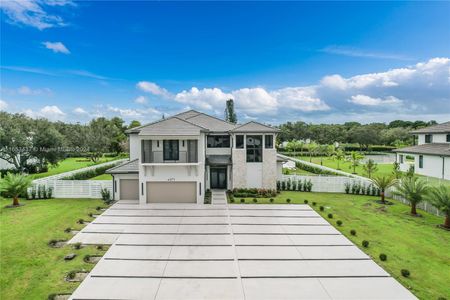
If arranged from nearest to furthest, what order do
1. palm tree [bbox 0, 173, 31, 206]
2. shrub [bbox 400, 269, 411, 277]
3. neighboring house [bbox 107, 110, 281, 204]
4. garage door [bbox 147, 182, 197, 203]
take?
shrub [bbox 400, 269, 411, 277] < palm tree [bbox 0, 173, 31, 206] < neighboring house [bbox 107, 110, 281, 204] < garage door [bbox 147, 182, 197, 203]

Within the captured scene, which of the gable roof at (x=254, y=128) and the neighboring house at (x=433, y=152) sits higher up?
the gable roof at (x=254, y=128)

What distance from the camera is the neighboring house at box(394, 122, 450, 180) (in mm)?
25372

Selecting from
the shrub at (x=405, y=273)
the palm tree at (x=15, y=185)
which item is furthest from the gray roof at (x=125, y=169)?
the shrub at (x=405, y=273)

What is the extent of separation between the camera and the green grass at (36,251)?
869 centimetres

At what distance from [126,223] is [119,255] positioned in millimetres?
4287

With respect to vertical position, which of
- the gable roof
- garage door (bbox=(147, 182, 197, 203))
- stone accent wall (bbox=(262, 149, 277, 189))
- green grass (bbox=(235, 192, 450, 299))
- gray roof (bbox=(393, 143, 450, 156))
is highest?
the gable roof

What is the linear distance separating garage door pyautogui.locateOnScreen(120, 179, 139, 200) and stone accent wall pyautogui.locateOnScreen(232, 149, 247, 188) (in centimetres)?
791

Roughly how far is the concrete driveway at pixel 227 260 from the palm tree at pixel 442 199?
20.8 ft

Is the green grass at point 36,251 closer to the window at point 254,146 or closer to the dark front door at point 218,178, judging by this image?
the dark front door at point 218,178

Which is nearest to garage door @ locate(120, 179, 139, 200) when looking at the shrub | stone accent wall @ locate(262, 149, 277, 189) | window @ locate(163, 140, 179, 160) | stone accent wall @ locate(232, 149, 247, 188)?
window @ locate(163, 140, 179, 160)

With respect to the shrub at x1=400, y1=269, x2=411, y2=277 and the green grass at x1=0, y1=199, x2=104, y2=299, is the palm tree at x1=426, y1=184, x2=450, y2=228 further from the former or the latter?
the green grass at x1=0, y1=199, x2=104, y2=299

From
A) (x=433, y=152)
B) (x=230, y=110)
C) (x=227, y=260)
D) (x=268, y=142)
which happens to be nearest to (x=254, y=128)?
(x=268, y=142)

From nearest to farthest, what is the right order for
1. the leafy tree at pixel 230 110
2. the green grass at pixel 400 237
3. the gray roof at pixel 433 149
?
the green grass at pixel 400 237
the gray roof at pixel 433 149
the leafy tree at pixel 230 110

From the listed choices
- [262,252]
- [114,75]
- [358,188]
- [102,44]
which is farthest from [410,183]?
[114,75]
